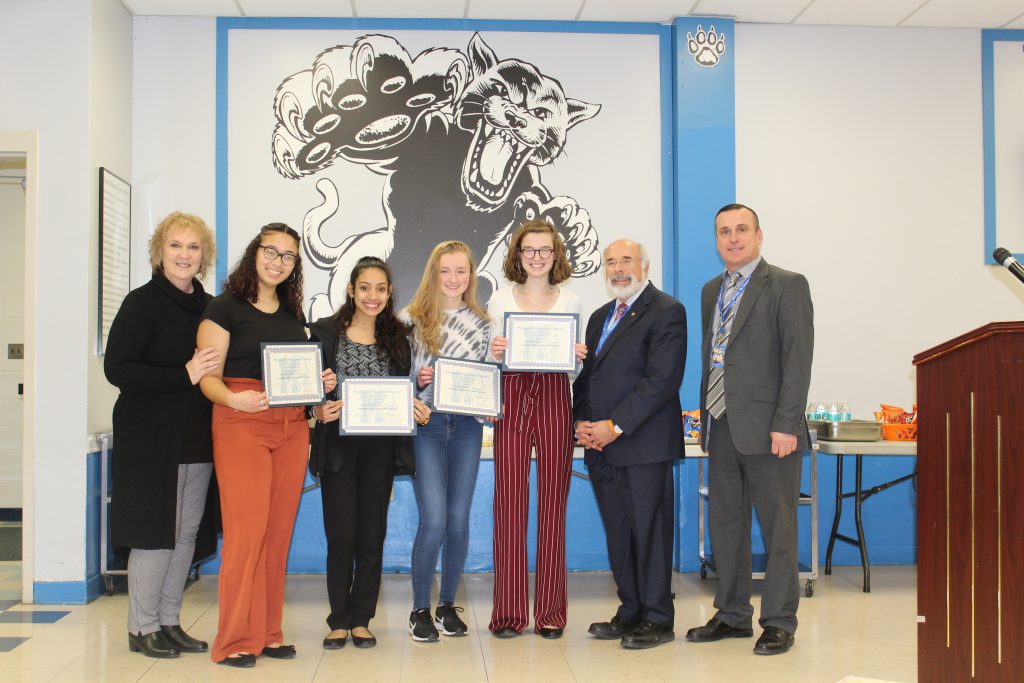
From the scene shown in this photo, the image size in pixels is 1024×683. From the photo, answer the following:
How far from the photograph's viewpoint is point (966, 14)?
18.1 ft

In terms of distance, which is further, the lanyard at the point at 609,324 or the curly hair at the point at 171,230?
the lanyard at the point at 609,324

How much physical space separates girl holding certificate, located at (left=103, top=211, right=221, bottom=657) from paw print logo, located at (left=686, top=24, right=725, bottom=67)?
3339 mm

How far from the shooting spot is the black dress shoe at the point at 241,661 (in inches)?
134

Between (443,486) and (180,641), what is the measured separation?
1239 mm

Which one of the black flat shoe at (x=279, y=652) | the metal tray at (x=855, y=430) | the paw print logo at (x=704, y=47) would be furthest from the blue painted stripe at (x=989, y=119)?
the black flat shoe at (x=279, y=652)

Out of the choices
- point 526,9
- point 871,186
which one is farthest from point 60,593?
point 871,186

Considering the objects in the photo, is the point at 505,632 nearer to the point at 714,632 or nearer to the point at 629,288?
the point at 714,632

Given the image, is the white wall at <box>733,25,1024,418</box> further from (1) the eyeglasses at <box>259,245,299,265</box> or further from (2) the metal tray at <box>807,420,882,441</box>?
(1) the eyeglasses at <box>259,245,299,265</box>

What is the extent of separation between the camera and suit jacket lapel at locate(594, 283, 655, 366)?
3.76 m

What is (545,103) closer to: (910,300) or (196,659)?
(910,300)

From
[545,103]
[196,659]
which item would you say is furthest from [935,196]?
[196,659]

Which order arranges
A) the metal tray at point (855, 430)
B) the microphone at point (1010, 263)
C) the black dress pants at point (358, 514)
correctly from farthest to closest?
the metal tray at point (855, 430) < the black dress pants at point (358, 514) < the microphone at point (1010, 263)

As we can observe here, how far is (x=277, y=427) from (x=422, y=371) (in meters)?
0.65

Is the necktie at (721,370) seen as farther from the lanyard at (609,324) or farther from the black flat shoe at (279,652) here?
the black flat shoe at (279,652)
